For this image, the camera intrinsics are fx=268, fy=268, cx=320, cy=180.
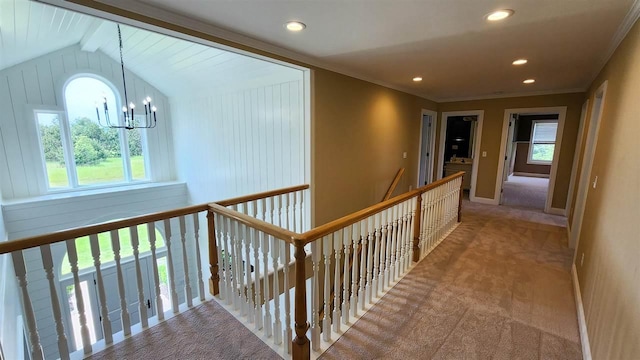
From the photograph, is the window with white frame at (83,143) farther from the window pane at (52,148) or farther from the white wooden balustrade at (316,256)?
the white wooden balustrade at (316,256)

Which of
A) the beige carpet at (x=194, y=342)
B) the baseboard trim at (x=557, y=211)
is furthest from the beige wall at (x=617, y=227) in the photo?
the baseboard trim at (x=557, y=211)

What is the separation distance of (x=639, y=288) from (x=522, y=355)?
93 cm

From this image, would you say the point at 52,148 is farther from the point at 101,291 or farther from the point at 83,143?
the point at 101,291

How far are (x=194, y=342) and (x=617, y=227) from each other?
2.80 metres

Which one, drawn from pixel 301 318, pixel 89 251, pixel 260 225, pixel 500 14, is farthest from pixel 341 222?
pixel 89 251

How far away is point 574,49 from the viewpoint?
2650mm

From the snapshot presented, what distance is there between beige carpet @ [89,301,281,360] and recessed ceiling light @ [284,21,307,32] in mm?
2386

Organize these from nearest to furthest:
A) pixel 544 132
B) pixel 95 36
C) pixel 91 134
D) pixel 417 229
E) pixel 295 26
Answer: pixel 295 26, pixel 417 229, pixel 95 36, pixel 91 134, pixel 544 132

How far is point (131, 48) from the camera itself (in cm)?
441

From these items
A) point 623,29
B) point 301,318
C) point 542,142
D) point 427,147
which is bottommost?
point 301,318

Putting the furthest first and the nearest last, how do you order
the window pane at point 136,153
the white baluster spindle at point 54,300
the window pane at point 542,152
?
1. the window pane at point 542,152
2. the window pane at point 136,153
3. the white baluster spindle at point 54,300

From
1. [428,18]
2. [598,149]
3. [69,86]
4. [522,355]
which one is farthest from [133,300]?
[598,149]

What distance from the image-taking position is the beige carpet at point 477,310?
1.82 m

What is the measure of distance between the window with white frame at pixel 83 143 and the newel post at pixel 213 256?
4.38m
